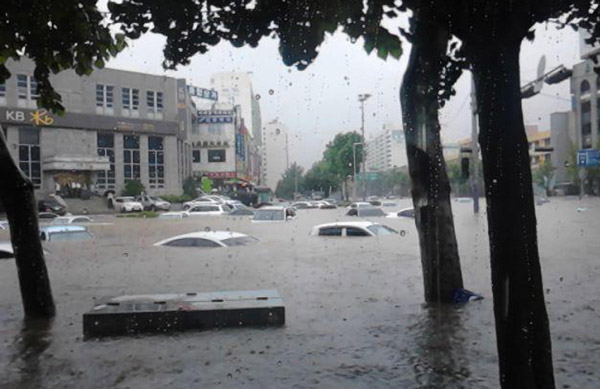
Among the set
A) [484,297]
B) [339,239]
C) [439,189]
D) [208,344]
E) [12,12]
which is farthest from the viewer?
[339,239]

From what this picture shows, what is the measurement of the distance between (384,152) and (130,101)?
57.3 m

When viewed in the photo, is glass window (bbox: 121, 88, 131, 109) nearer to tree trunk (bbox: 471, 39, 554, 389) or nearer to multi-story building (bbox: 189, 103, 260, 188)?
multi-story building (bbox: 189, 103, 260, 188)

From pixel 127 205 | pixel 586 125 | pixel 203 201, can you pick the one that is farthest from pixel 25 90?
pixel 586 125

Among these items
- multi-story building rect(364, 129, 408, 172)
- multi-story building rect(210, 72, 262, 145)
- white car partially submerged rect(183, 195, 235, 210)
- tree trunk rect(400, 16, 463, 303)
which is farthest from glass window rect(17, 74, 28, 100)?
multi-story building rect(364, 129, 408, 172)

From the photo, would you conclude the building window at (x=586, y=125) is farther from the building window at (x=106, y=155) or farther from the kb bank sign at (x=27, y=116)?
the kb bank sign at (x=27, y=116)

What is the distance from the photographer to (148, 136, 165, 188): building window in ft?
185

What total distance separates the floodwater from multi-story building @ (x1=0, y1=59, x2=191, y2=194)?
38782 mm

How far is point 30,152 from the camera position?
4900 centimetres

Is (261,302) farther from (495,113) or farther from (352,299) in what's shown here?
(495,113)

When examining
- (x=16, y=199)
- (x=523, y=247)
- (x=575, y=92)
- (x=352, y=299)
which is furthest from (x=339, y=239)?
(x=575, y=92)

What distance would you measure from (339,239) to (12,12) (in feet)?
52.5

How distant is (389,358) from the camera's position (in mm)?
5438

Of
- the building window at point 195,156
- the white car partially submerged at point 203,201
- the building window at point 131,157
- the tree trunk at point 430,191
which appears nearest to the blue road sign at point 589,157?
the white car partially submerged at point 203,201

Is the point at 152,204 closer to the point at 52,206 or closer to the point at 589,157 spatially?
the point at 52,206
